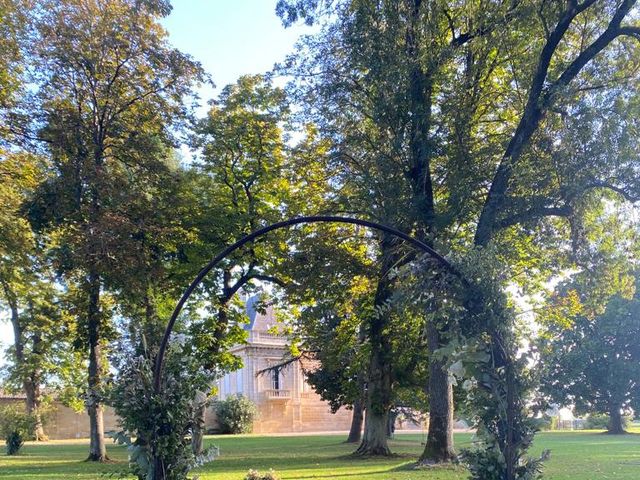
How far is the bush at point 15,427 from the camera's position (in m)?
22.9

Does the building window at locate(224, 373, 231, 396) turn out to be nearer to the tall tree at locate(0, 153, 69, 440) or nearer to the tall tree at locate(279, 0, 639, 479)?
the tall tree at locate(0, 153, 69, 440)

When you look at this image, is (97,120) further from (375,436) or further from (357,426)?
(357,426)

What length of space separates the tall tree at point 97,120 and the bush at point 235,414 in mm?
28344

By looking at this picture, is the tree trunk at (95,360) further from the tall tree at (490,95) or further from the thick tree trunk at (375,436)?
the tall tree at (490,95)

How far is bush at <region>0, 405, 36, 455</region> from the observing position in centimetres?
2292

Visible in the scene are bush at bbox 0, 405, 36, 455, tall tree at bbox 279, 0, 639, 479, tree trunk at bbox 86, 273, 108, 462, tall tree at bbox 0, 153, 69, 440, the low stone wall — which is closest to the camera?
tall tree at bbox 279, 0, 639, 479

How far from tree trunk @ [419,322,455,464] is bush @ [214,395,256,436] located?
33017 millimetres

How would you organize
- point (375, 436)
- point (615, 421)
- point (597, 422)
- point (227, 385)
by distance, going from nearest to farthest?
1. point (375, 436)
2. point (615, 421)
3. point (597, 422)
4. point (227, 385)

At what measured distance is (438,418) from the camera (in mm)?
15672

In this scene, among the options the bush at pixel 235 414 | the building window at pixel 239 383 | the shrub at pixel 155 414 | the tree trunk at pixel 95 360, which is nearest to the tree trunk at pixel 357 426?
the tree trunk at pixel 95 360

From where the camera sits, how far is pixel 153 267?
17516mm

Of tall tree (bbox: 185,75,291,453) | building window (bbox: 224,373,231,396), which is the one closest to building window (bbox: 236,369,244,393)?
building window (bbox: 224,373,231,396)

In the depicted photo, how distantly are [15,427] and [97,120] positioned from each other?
1388 centimetres

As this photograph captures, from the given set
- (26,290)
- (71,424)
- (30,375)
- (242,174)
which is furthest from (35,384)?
(242,174)
